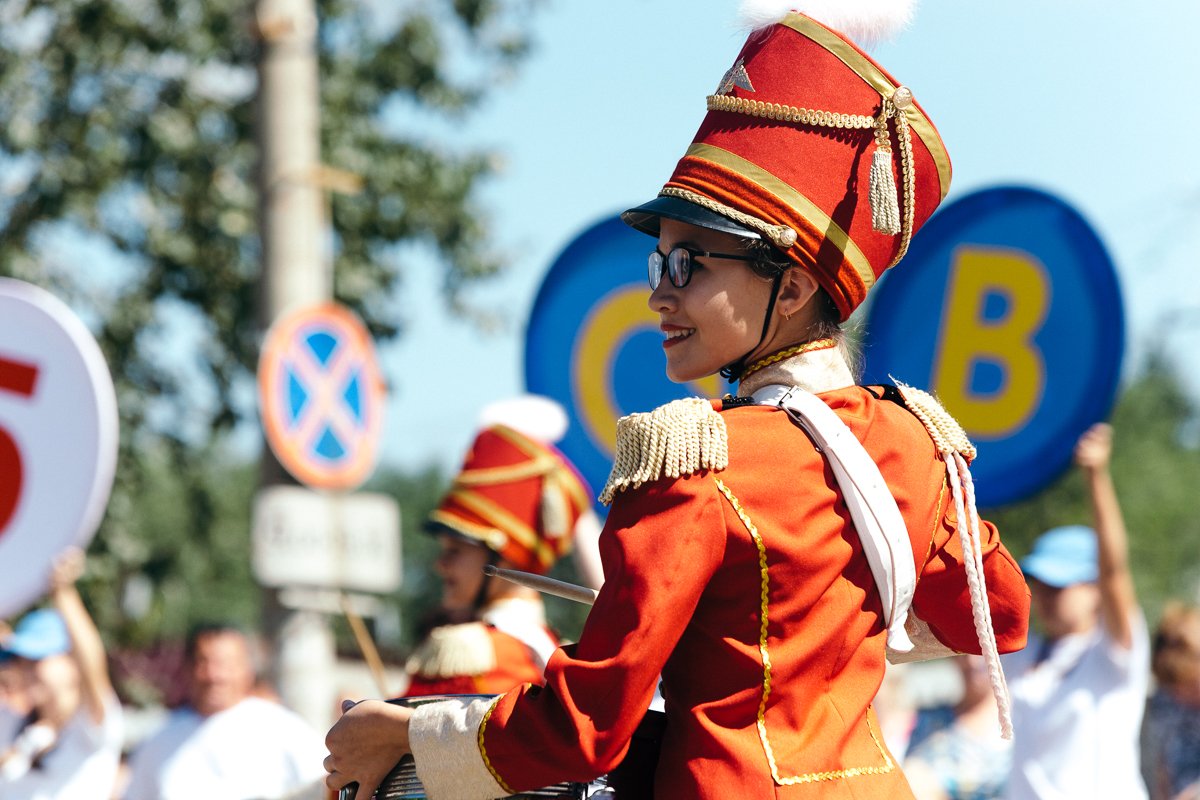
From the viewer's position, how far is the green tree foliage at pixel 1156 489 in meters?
42.3

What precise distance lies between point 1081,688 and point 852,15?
3.66 m

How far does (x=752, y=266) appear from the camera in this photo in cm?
274

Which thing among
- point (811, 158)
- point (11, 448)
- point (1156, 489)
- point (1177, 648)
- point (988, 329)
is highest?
point (811, 158)

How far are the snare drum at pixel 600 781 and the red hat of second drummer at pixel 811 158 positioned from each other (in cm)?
72

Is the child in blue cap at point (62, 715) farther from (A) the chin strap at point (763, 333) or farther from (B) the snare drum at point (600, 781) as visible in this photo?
(A) the chin strap at point (763, 333)

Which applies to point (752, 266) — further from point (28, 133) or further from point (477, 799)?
point (28, 133)

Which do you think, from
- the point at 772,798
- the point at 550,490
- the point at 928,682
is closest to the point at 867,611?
the point at 772,798

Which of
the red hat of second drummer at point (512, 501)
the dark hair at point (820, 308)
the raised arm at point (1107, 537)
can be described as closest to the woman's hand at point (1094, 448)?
the raised arm at point (1107, 537)

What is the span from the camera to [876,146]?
275 cm

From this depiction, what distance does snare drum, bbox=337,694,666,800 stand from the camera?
2623 mm

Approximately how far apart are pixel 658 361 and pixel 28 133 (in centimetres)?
798

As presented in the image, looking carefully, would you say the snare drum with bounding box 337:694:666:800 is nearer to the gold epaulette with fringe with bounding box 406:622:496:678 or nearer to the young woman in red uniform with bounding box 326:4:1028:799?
the young woman in red uniform with bounding box 326:4:1028:799

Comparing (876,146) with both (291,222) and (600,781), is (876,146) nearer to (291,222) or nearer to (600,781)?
(600,781)

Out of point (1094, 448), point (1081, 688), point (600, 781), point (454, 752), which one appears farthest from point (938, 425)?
point (1081, 688)
